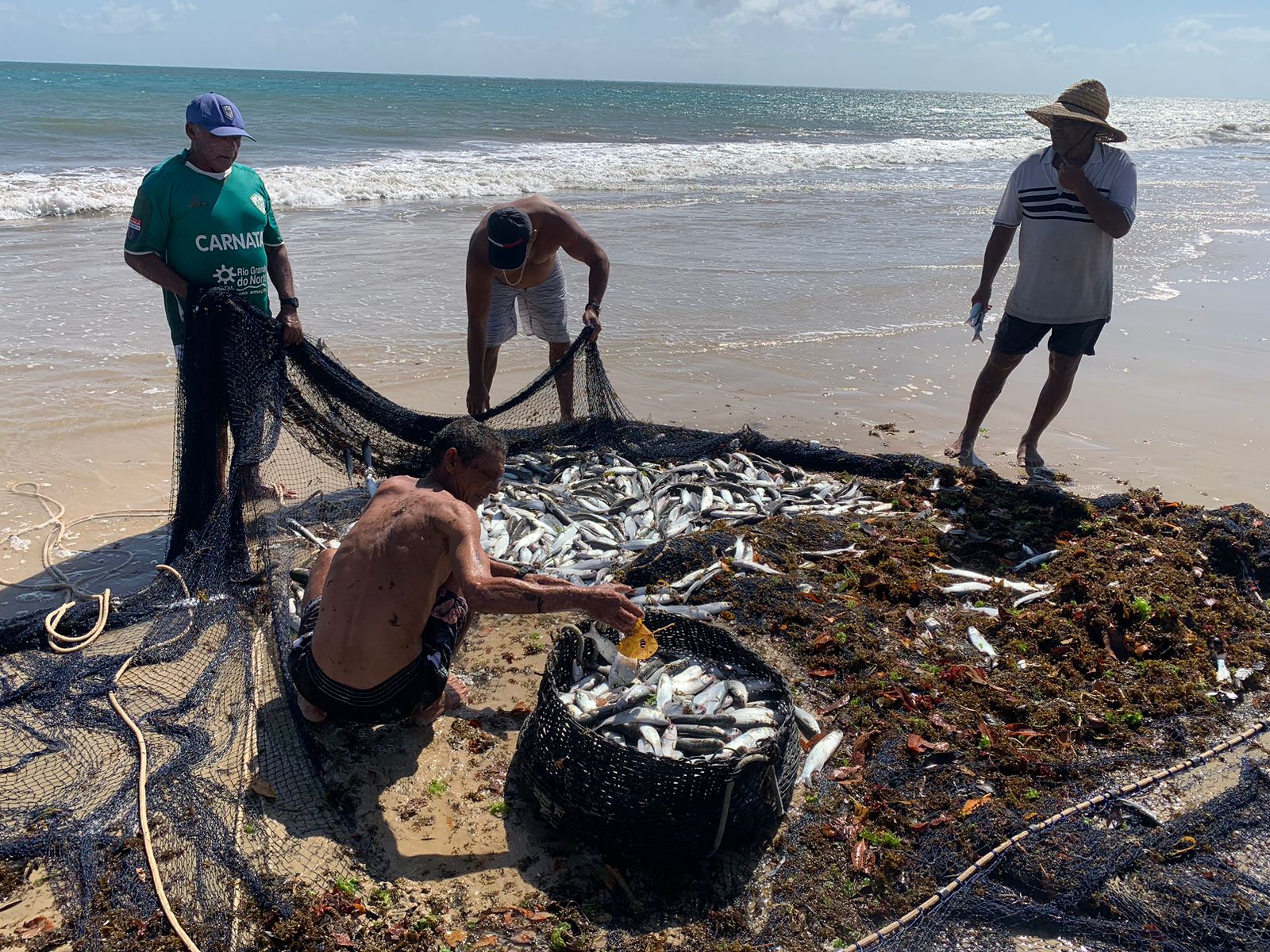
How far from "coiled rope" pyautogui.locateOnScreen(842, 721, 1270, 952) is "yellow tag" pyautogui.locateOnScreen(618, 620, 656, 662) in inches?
56.5

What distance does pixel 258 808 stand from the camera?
3.60 metres

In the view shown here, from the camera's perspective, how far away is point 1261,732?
419 cm

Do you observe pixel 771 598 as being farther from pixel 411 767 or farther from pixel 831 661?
pixel 411 767

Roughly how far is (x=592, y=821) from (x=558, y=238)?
15.0 ft

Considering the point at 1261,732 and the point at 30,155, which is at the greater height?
the point at 30,155

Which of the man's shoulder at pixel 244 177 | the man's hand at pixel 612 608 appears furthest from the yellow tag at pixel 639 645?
the man's shoulder at pixel 244 177

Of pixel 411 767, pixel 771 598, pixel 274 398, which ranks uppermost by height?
pixel 274 398

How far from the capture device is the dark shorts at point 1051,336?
270 inches

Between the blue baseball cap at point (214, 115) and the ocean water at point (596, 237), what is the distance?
10.8 ft

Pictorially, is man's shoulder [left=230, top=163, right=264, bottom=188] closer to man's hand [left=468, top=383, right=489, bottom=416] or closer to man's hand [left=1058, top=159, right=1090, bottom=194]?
man's hand [left=468, top=383, right=489, bottom=416]

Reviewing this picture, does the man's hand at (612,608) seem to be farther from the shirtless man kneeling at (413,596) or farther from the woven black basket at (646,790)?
the woven black basket at (646,790)

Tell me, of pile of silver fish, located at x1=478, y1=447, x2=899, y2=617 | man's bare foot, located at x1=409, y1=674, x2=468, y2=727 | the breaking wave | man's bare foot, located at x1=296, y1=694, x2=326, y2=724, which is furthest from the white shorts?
the breaking wave

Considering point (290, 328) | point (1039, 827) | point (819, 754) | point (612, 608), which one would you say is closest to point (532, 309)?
point (290, 328)

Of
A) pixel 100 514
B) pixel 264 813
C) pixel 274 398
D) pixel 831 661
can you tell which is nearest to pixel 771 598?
pixel 831 661
